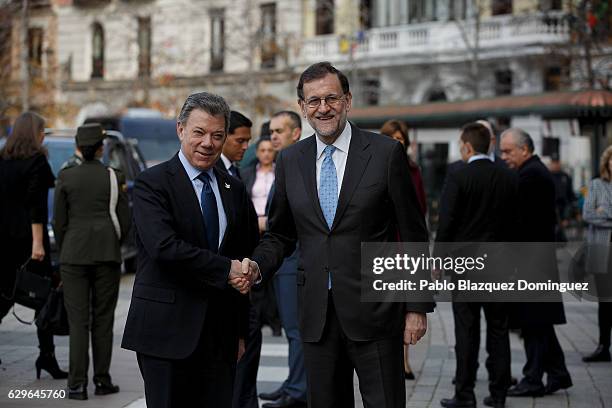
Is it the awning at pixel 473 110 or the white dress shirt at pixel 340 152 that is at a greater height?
the awning at pixel 473 110

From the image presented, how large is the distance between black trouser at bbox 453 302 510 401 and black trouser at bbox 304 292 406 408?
268cm

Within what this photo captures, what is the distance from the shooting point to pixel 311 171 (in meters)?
5.03

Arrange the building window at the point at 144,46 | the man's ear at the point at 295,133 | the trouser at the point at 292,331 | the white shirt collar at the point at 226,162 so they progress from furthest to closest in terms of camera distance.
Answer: the building window at the point at 144,46 → the man's ear at the point at 295,133 → the trouser at the point at 292,331 → the white shirt collar at the point at 226,162

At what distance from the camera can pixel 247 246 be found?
509cm

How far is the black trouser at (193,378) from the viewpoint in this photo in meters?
4.67

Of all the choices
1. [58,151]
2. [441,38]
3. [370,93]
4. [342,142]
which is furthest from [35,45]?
[342,142]

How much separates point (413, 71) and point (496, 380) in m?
29.4

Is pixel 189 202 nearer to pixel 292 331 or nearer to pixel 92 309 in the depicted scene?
pixel 292 331

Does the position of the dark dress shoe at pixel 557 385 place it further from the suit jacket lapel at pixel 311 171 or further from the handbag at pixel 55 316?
the suit jacket lapel at pixel 311 171

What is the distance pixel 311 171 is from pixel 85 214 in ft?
10.9

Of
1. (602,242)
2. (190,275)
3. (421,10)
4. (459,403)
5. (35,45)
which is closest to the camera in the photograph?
(190,275)

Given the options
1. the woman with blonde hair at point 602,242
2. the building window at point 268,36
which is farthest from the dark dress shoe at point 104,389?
the building window at point 268,36

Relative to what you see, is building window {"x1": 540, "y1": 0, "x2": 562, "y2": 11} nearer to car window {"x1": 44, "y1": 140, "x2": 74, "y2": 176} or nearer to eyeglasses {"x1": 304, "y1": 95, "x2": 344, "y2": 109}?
car window {"x1": 44, "y1": 140, "x2": 74, "y2": 176}

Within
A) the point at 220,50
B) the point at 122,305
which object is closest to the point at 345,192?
the point at 122,305
